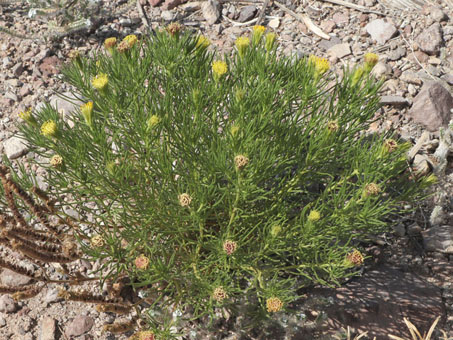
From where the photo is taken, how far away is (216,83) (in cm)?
263

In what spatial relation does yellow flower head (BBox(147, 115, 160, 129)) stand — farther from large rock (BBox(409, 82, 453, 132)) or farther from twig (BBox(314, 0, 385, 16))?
twig (BBox(314, 0, 385, 16))

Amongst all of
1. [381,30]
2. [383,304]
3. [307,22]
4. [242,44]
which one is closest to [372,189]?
[242,44]

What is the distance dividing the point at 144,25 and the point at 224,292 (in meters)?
3.36

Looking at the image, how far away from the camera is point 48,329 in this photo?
317 centimetres

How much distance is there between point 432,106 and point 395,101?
0.97ft

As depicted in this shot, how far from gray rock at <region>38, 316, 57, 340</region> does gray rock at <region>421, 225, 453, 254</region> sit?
8.58 feet

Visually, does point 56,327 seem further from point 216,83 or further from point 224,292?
point 216,83

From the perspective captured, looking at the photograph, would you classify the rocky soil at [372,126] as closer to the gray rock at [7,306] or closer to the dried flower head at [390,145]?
the gray rock at [7,306]

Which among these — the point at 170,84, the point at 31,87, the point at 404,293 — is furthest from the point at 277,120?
the point at 31,87

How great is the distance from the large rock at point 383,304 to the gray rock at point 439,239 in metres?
0.26

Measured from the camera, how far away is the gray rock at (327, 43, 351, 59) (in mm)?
4582

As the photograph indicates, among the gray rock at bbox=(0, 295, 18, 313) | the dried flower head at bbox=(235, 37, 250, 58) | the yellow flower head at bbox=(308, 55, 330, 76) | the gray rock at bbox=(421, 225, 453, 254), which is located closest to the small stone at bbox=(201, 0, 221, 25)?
the dried flower head at bbox=(235, 37, 250, 58)

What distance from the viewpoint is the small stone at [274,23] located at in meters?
4.93

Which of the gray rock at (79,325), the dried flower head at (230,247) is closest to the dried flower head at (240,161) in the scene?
the dried flower head at (230,247)
